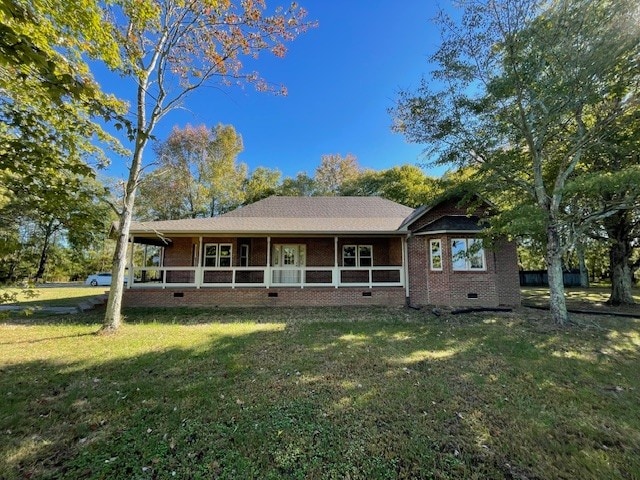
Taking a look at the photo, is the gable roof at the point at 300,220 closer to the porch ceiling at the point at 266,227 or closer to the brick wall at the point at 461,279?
the porch ceiling at the point at 266,227

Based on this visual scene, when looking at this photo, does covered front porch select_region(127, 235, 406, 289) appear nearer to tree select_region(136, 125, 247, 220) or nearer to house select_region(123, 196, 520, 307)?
house select_region(123, 196, 520, 307)

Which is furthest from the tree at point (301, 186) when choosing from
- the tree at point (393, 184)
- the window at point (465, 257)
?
the window at point (465, 257)

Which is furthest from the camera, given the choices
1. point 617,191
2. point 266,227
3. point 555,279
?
point 266,227

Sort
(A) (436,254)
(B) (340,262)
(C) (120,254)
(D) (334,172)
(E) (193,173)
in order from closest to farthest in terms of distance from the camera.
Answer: (C) (120,254) < (A) (436,254) < (B) (340,262) < (E) (193,173) < (D) (334,172)

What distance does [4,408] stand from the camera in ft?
12.9

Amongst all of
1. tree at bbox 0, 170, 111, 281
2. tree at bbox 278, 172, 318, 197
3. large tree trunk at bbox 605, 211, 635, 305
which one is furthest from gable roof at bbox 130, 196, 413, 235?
tree at bbox 278, 172, 318, 197

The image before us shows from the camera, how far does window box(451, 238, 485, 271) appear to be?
12.4m

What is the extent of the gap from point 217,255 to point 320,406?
12.7 m

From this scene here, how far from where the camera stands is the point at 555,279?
910 cm

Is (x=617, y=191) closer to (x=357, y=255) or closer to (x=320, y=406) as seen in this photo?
(x=320, y=406)

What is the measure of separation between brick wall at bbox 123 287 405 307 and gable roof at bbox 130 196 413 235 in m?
2.44

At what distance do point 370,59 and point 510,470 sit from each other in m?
14.8

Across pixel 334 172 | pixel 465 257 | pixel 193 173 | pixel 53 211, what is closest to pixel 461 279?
pixel 465 257

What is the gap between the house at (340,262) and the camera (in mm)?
12383
